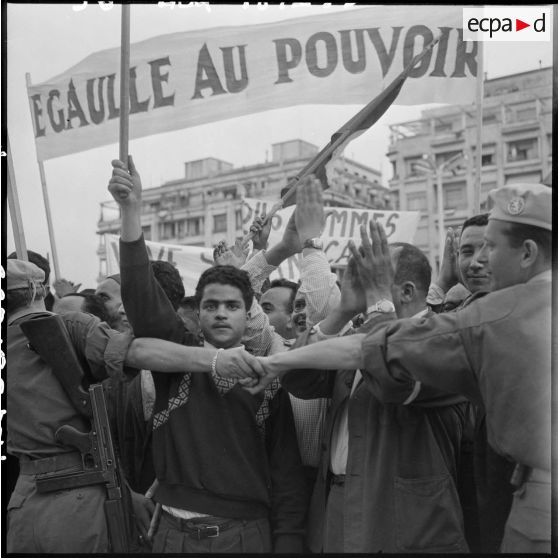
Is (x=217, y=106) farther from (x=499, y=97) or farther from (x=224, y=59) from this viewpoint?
(x=499, y=97)

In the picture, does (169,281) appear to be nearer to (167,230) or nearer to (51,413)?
Answer: (51,413)

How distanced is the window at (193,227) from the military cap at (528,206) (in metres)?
82.8

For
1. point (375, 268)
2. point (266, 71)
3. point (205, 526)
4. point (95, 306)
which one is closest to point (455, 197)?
point (266, 71)

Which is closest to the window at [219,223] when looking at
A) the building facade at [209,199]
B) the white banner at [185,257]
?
the building facade at [209,199]

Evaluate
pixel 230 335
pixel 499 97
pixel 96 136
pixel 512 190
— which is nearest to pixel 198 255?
pixel 96 136

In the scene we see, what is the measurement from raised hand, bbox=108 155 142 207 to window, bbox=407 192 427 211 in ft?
255

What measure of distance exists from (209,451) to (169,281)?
1.39m

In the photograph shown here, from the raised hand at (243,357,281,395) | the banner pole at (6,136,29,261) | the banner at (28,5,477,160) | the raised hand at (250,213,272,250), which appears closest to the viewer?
the raised hand at (243,357,281,395)

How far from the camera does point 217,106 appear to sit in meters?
6.68

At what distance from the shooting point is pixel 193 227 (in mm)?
86500

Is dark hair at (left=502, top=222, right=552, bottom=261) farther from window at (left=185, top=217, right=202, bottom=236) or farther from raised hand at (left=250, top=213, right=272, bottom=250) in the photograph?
window at (left=185, top=217, right=202, bottom=236)

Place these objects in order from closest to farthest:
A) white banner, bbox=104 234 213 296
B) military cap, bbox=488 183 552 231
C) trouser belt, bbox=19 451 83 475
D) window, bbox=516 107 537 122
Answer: military cap, bbox=488 183 552 231
trouser belt, bbox=19 451 83 475
white banner, bbox=104 234 213 296
window, bbox=516 107 537 122

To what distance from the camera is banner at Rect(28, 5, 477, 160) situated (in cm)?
623

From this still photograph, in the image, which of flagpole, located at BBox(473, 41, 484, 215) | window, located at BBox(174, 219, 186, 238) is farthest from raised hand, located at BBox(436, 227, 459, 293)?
Result: window, located at BBox(174, 219, 186, 238)
